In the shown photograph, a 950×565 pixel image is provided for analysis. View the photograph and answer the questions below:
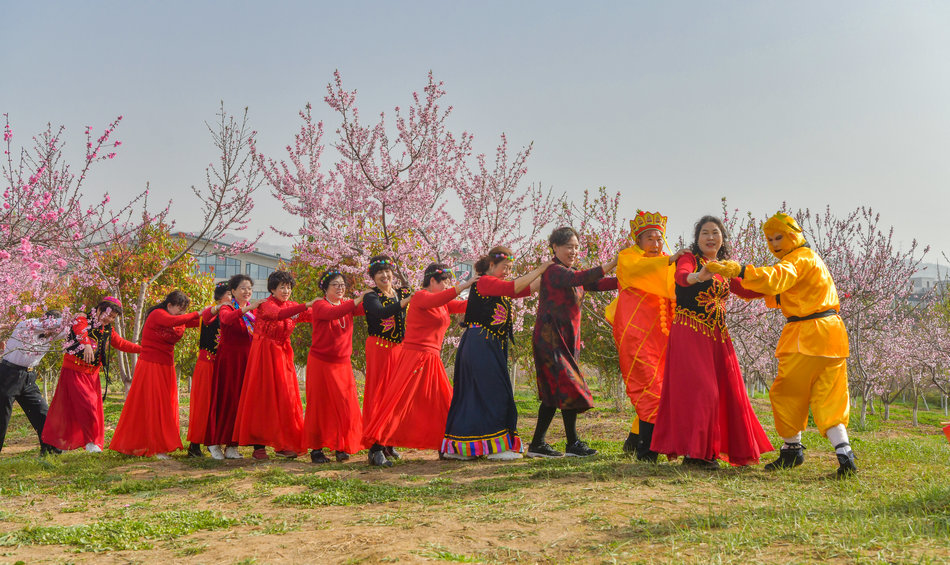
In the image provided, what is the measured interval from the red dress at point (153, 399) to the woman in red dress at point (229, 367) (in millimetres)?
407

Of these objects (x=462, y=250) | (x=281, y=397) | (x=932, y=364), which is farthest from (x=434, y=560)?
(x=932, y=364)

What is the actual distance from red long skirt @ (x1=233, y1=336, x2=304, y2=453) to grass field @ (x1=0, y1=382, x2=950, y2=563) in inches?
23.0

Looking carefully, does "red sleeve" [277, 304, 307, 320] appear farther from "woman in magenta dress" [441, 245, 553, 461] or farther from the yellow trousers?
the yellow trousers

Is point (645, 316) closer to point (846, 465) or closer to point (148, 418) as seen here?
point (846, 465)

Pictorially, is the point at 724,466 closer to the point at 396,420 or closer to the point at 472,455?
the point at 472,455

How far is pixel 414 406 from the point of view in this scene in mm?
6145

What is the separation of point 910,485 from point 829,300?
51.9 inches

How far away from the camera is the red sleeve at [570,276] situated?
17.8 feet

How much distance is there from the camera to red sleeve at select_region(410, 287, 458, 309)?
225 inches

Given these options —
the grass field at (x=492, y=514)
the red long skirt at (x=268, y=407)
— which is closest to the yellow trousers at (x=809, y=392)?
the grass field at (x=492, y=514)

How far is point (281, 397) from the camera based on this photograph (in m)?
6.68

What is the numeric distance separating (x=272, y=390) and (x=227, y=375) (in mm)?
698

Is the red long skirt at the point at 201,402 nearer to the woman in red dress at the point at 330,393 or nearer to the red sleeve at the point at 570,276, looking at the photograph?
the woman in red dress at the point at 330,393

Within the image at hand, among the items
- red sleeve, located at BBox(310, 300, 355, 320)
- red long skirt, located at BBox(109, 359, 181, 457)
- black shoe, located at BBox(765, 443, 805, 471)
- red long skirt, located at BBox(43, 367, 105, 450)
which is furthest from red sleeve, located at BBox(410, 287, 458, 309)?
red long skirt, located at BBox(43, 367, 105, 450)
